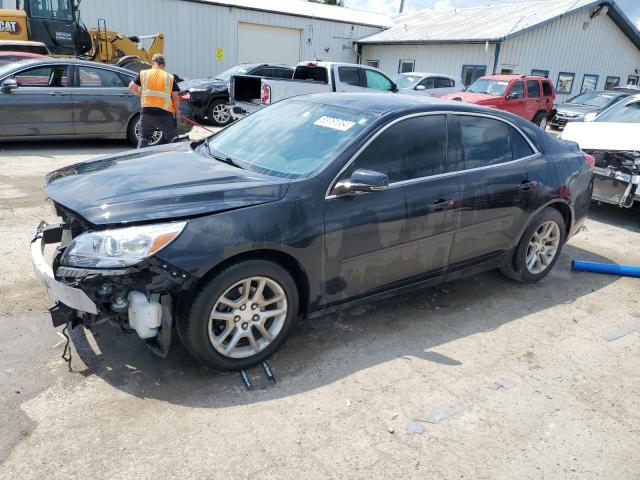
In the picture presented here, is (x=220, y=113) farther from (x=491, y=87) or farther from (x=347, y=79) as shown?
(x=491, y=87)

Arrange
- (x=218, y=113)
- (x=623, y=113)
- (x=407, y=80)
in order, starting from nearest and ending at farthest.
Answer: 1. (x=623, y=113)
2. (x=218, y=113)
3. (x=407, y=80)

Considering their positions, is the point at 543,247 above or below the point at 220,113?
below

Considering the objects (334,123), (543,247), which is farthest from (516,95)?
(334,123)

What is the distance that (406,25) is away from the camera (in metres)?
28.5

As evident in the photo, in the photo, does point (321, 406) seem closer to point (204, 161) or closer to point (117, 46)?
point (204, 161)

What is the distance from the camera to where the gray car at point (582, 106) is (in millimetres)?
16766

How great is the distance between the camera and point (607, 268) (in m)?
5.39

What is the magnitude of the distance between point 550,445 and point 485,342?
1101 millimetres

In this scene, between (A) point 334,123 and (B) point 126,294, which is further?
(A) point 334,123

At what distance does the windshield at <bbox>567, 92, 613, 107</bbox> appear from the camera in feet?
58.1

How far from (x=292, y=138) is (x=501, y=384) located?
2197mm

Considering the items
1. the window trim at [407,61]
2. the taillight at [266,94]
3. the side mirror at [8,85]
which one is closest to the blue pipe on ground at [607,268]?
the taillight at [266,94]

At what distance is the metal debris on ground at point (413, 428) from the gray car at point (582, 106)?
15.6 meters

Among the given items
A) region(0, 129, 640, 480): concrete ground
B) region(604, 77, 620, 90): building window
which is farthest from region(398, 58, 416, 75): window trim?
region(0, 129, 640, 480): concrete ground
